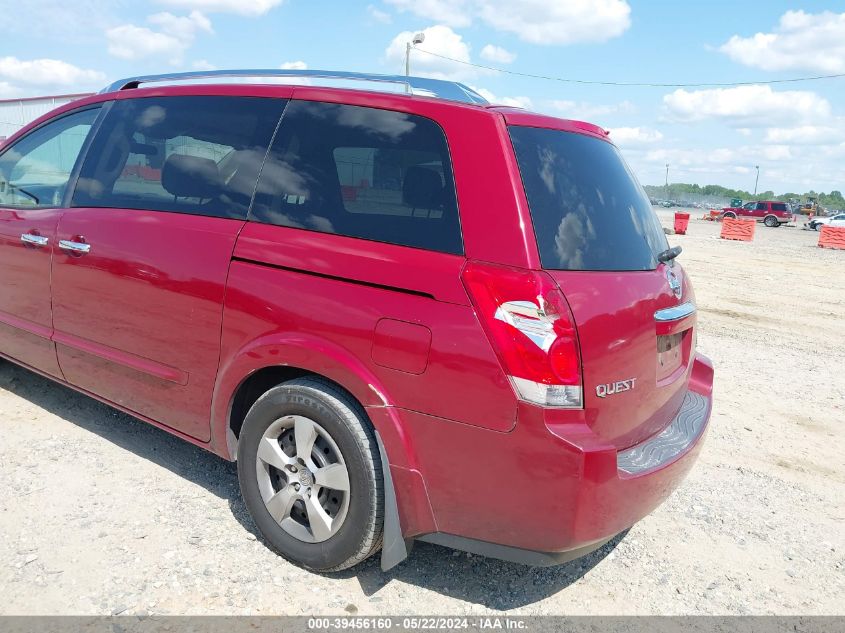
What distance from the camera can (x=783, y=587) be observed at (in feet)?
9.61

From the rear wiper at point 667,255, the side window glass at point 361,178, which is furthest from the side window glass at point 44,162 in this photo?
the rear wiper at point 667,255

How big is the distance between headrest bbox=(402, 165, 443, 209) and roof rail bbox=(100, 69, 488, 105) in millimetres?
348

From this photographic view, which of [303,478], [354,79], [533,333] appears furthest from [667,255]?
[303,478]

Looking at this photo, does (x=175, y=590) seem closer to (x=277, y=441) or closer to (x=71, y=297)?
(x=277, y=441)

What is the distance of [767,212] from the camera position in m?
49.2

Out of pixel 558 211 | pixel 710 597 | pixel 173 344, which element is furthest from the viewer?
→ pixel 173 344

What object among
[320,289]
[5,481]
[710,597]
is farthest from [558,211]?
[5,481]

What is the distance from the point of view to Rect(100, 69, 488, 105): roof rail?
2.70 metres

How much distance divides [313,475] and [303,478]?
0.07 meters

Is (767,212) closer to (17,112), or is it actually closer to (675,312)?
(17,112)

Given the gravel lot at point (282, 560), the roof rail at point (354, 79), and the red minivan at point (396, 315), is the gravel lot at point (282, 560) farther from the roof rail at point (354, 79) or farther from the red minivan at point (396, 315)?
the roof rail at point (354, 79)

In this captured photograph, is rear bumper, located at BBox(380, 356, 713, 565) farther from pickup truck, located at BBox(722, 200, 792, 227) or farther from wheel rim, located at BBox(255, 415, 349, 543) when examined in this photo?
pickup truck, located at BBox(722, 200, 792, 227)

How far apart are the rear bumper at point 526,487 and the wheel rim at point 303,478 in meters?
0.29

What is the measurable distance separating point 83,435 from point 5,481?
0.61 meters
